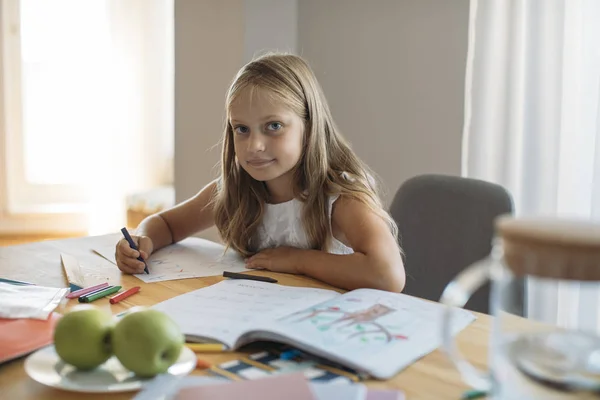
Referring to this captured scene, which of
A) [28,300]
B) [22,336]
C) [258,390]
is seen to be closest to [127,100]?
[28,300]

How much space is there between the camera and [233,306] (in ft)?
3.47

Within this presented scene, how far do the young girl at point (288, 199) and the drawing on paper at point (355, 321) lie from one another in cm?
24

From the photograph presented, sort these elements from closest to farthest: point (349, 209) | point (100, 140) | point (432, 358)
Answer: point (432, 358), point (349, 209), point (100, 140)

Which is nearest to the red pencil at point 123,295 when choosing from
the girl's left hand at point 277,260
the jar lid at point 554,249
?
the girl's left hand at point 277,260

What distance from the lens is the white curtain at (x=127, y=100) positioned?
4055 mm

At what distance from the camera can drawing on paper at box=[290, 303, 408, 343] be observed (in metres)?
0.90

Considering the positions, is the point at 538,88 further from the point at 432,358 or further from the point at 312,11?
the point at 432,358

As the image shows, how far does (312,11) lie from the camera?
2.72 metres

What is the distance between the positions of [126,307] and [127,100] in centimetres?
319

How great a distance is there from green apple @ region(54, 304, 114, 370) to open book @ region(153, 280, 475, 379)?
0.16 m

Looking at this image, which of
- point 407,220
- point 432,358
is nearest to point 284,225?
point 407,220

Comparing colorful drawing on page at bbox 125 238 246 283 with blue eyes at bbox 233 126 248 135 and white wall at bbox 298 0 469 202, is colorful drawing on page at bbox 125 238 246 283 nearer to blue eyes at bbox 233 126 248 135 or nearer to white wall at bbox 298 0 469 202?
blue eyes at bbox 233 126 248 135

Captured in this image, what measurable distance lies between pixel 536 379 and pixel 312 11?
227cm

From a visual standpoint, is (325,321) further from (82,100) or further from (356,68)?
(82,100)
